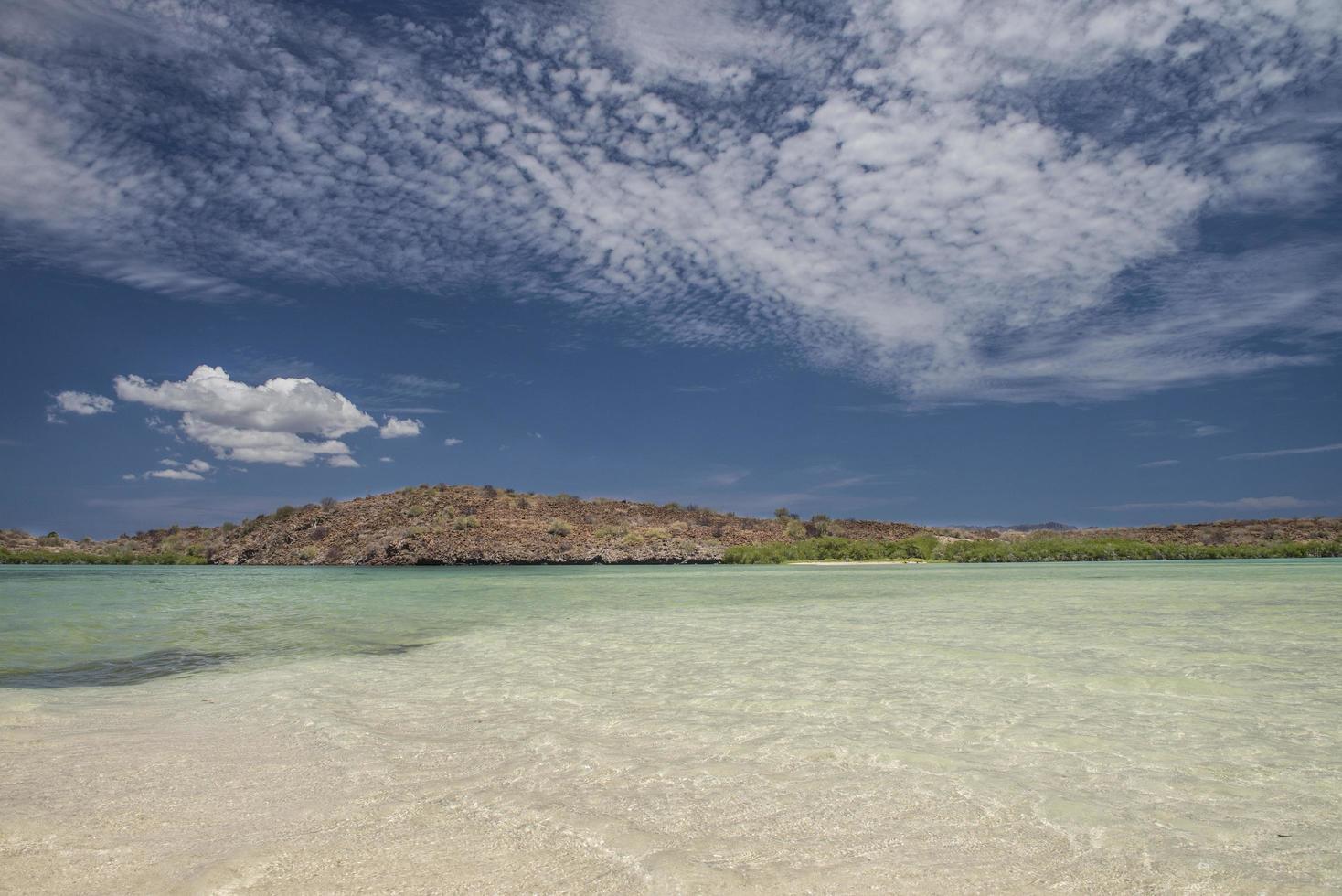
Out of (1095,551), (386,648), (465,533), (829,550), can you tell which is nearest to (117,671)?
(386,648)

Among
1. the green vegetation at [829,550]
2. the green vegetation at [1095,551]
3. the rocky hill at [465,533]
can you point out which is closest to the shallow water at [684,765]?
the rocky hill at [465,533]

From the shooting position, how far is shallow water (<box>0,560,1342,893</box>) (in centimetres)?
285

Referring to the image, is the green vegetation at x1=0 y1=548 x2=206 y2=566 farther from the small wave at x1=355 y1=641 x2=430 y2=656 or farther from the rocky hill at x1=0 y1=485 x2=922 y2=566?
the small wave at x1=355 y1=641 x2=430 y2=656

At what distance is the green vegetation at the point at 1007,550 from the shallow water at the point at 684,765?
47686mm

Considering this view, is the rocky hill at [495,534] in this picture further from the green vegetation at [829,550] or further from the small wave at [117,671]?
the small wave at [117,671]

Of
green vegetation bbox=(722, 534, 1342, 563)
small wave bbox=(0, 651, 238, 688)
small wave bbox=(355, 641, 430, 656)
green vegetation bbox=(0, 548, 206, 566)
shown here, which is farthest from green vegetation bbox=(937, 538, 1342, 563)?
green vegetation bbox=(0, 548, 206, 566)

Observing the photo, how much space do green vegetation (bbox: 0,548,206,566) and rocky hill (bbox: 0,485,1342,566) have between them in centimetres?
20

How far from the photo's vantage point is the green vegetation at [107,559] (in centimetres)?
6244

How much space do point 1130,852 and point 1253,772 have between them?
5.32ft

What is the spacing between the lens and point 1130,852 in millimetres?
3004

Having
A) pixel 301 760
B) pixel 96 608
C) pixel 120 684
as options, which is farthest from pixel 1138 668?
pixel 96 608

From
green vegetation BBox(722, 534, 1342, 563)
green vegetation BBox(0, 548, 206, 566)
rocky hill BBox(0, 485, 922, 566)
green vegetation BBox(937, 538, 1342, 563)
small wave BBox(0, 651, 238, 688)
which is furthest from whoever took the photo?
green vegetation BBox(0, 548, 206, 566)

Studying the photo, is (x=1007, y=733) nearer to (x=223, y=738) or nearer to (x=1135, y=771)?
(x=1135, y=771)

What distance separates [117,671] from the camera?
307 inches
